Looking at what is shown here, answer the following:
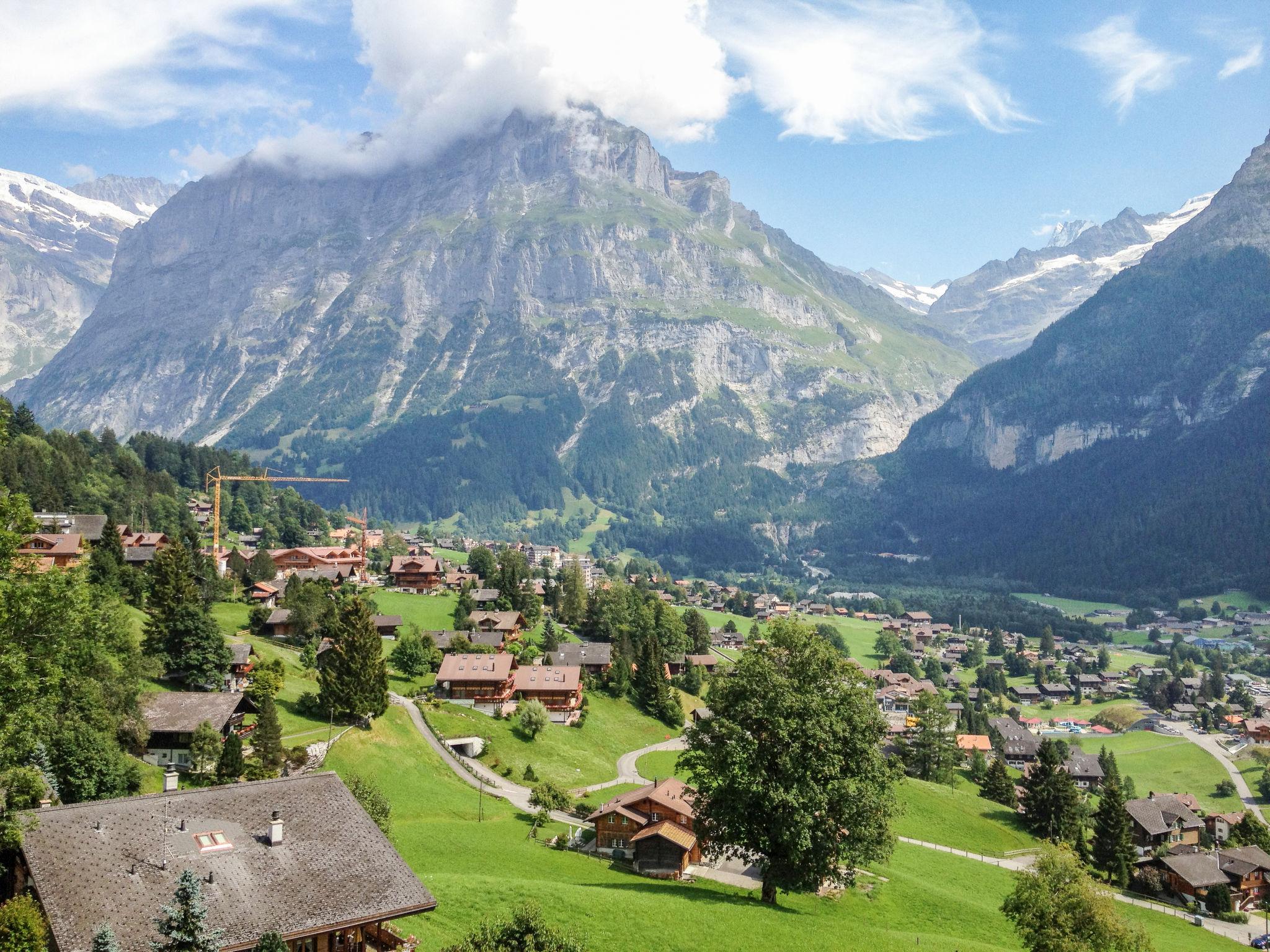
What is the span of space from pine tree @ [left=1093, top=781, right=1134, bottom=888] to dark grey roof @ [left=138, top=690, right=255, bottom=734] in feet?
232

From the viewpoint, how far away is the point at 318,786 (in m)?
31.2

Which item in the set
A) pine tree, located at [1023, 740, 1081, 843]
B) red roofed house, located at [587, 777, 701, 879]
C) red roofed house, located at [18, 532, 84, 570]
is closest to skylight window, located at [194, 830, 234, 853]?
red roofed house, located at [587, 777, 701, 879]

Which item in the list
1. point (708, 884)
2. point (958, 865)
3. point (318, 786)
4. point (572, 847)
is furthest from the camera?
point (958, 865)

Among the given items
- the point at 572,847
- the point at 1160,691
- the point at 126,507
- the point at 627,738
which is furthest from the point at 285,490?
the point at 1160,691

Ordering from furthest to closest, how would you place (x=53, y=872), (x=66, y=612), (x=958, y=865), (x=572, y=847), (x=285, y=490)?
(x=285, y=490)
(x=958, y=865)
(x=572, y=847)
(x=66, y=612)
(x=53, y=872)

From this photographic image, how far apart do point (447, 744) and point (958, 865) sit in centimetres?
3958

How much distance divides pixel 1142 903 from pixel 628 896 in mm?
58054

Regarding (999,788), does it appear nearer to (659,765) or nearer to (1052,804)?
(1052,804)

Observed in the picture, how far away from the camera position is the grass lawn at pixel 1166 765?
4751 inches

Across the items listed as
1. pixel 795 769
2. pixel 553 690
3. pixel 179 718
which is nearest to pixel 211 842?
pixel 795 769

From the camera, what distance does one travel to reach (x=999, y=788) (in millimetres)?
94062

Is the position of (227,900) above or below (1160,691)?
above

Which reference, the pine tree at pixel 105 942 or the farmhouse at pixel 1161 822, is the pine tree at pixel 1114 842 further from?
the pine tree at pixel 105 942

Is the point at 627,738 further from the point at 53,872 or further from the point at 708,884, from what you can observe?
the point at 53,872
